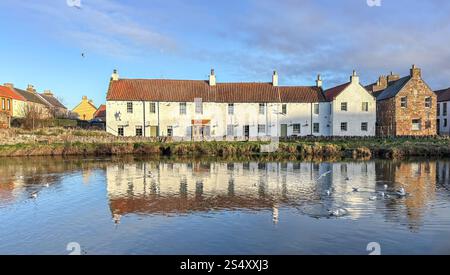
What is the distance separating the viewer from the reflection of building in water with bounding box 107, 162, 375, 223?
50.1 feet

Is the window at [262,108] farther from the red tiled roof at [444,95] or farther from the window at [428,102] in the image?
the red tiled roof at [444,95]

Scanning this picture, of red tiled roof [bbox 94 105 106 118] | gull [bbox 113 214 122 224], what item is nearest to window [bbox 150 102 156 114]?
gull [bbox 113 214 122 224]

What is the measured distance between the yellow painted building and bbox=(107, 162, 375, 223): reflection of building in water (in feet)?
200

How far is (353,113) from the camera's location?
157 feet

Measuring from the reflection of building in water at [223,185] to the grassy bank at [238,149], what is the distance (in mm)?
7534

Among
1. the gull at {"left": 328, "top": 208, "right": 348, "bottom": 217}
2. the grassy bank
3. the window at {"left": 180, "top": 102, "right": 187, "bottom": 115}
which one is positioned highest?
the window at {"left": 180, "top": 102, "right": 187, "bottom": 115}

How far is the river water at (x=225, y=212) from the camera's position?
410 inches

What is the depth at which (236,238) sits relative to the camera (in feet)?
35.8

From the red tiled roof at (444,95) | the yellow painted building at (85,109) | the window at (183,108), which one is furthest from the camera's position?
the yellow painted building at (85,109)

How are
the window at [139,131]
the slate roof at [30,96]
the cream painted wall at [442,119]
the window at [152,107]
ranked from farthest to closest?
the slate roof at [30,96] → the cream painted wall at [442,119] → the window at [152,107] → the window at [139,131]

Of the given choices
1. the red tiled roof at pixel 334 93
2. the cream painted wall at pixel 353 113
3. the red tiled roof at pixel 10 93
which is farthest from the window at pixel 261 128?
the red tiled roof at pixel 10 93

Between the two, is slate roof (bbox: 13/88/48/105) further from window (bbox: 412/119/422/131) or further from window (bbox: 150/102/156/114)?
window (bbox: 412/119/422/131)
